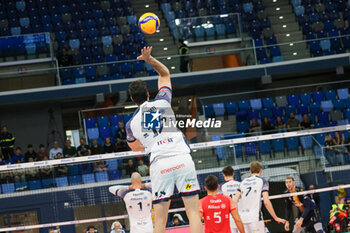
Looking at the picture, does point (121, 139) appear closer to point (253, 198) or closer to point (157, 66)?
point (253, 198)

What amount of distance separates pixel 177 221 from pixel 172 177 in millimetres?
6710

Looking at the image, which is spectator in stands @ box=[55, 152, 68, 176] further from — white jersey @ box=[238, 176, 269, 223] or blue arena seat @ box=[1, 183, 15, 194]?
white jersey @ box=[238, 176, 269, 223]

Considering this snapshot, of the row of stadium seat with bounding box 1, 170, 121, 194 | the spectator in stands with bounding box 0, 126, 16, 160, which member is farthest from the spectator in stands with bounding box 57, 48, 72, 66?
the row of stadium seat with bounding box 1, 170, 121, 194

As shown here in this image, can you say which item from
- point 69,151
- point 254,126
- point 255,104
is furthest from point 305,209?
point 69,151

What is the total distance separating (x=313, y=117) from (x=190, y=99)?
4.16 m

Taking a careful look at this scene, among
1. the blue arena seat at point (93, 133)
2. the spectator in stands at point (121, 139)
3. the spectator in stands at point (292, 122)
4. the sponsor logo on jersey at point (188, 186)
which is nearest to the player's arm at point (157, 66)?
the sponsor logo on jersey at point (188, 186)

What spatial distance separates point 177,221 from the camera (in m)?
12.4

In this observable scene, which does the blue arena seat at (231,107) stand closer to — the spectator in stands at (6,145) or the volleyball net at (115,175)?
the volleyball net at (115,175)

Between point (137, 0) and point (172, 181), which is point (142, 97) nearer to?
point (172, 181)

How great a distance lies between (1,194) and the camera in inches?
555

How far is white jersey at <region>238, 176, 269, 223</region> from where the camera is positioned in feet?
31.2

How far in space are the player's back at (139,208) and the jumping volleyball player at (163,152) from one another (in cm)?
363

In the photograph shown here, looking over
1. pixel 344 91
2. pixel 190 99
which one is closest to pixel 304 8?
pixel 344 91

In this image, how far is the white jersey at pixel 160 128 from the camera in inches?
235
